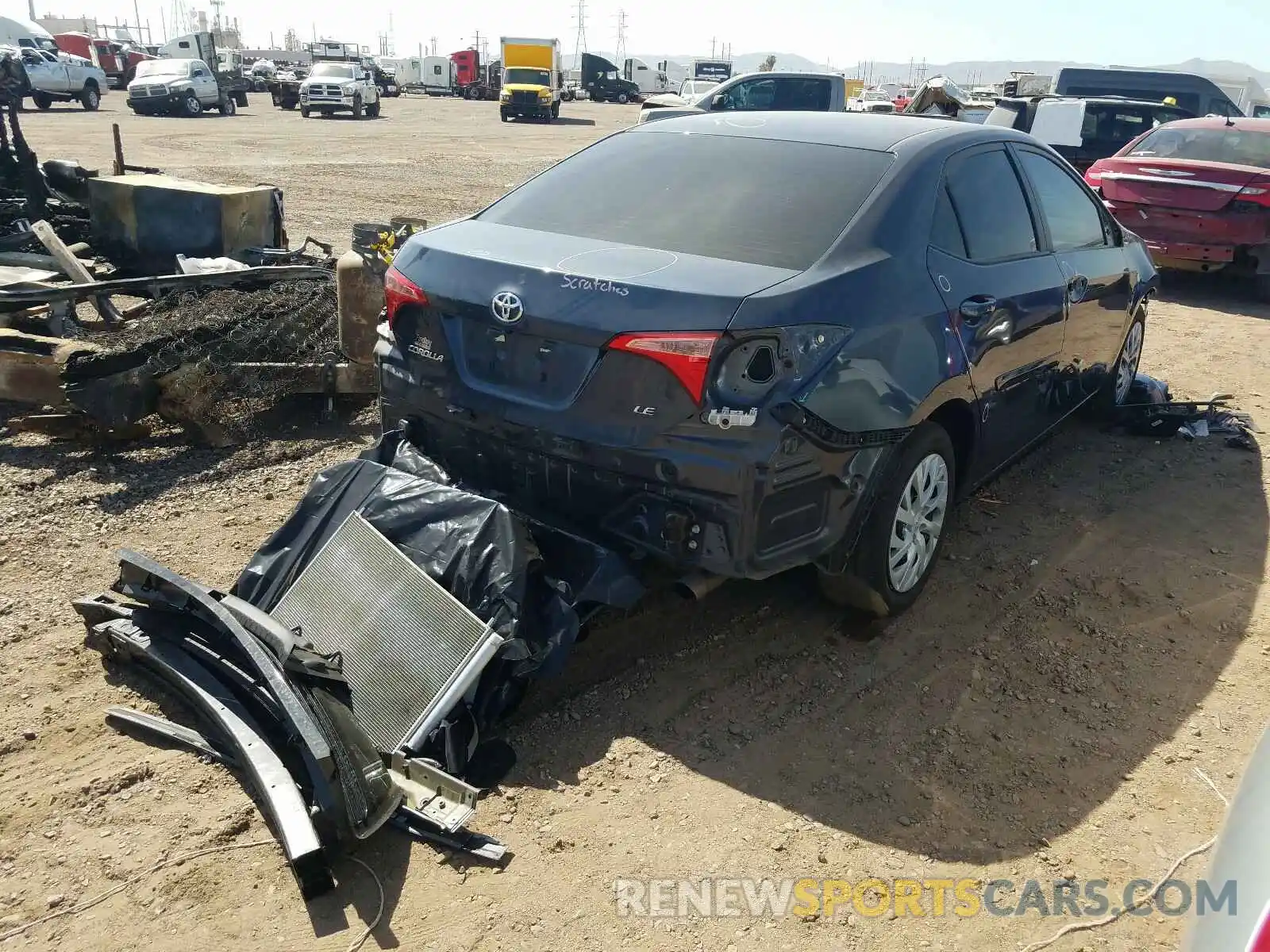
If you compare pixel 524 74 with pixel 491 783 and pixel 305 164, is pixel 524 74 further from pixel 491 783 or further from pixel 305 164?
pixel 491 783

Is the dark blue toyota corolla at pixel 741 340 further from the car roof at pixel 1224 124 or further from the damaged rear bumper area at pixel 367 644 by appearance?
the car roof at pixel 1224 124

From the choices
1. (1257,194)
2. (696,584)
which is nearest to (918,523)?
(696,584)

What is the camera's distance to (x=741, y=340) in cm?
298

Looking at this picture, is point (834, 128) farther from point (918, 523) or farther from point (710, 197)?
point (918, 523)

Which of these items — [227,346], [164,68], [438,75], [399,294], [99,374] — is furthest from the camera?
[438,75]

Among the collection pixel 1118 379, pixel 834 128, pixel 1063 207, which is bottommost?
pixel 1118 379

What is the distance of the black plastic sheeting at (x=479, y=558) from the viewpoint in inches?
122

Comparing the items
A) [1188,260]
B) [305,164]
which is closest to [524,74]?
[305,164]

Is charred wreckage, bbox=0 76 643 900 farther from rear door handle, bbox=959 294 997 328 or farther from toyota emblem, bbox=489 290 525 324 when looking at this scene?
rear door handle, bbox=959 294 997 328

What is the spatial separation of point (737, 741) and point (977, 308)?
1.82m

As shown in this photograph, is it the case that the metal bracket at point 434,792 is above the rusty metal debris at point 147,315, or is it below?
below

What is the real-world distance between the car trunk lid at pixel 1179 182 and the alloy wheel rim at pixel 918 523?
23.3 feet

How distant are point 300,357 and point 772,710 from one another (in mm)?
3595

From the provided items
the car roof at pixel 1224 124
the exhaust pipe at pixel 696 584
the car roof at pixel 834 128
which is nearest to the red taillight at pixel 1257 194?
the car roof at pixel 1224 124
